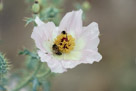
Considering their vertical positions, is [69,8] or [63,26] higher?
[69,8]

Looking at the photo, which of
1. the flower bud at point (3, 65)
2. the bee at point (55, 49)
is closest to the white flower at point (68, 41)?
the bee at point (55, 49)

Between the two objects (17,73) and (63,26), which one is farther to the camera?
(17,73)

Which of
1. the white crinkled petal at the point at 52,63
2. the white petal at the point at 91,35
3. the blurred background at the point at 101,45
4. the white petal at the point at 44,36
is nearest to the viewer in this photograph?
the white crinkled petal at the point at 52,63

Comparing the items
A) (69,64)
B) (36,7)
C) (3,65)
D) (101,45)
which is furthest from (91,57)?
(101,45)

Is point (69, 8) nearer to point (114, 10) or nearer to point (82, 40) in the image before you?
point (114, 10)

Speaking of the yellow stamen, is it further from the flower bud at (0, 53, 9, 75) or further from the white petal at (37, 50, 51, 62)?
the flower bud at (0, 53, 9, 75)

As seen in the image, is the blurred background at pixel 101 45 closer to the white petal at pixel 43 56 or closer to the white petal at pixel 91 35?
the white petal at pixel 91 35

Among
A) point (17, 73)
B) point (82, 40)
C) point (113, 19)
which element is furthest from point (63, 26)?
point (113, 19)

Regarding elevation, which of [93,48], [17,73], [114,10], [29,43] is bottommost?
[93,48]
